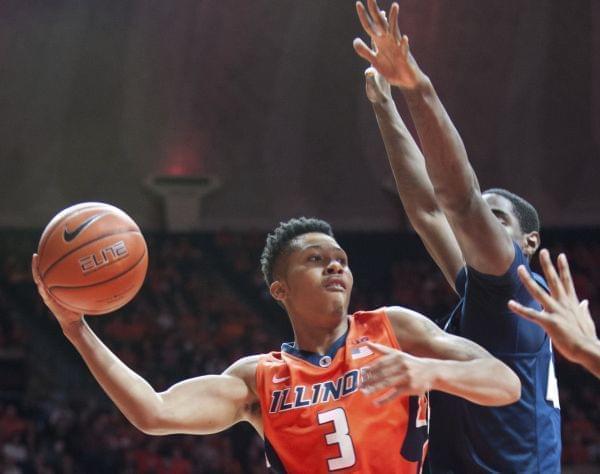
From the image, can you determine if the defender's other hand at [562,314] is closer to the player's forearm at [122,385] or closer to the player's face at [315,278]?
the player's face at [315,278]

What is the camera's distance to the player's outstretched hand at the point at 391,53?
3.15 meters

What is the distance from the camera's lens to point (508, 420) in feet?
10.6

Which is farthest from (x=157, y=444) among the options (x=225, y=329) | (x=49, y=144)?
(x=49, y=144)

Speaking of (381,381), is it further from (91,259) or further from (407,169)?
(407,169)

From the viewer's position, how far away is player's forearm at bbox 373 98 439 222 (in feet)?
13.1

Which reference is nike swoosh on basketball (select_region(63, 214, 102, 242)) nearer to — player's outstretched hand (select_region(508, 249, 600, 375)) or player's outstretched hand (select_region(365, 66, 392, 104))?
player's outstretched hand (select_region(365, 66, 392, 104))

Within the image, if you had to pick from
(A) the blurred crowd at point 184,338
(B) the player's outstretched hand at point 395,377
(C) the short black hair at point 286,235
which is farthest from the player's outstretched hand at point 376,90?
(A) the blurred crowd at point 184,338

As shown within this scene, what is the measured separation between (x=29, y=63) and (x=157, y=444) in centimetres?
647

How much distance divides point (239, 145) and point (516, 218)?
491 inches

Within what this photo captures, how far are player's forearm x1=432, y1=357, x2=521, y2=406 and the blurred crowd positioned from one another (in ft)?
27.2

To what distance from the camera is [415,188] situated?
3998mm

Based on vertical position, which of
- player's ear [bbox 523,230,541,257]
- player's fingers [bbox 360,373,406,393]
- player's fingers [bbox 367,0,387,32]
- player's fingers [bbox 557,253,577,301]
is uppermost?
player's fingers [bbox 367,0,387,32]

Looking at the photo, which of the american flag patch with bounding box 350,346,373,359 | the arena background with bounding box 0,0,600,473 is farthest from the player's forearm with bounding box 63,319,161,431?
the arena background with bounding box 0,0,600,473

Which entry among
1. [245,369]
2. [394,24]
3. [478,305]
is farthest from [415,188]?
[245,369]
